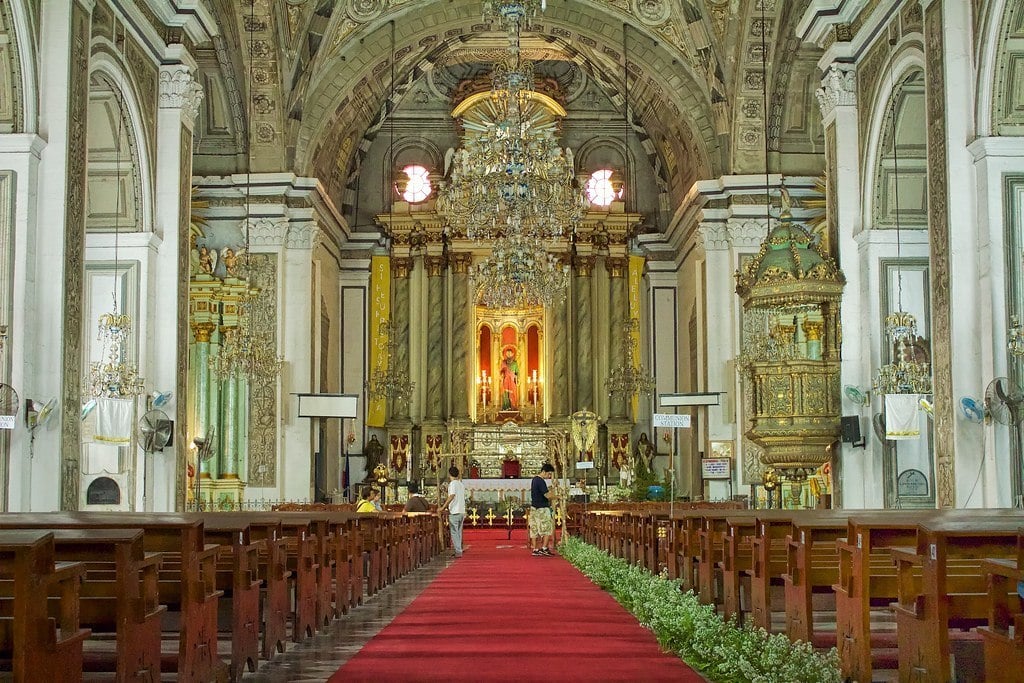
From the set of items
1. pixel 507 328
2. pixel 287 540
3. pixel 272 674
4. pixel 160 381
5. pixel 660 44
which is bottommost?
pixel 272 674

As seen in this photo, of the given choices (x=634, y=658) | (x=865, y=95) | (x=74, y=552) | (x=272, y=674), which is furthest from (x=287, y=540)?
(x=865, y=95)

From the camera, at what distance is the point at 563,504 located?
20891 millimetres

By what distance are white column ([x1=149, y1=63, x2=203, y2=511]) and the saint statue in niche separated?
14.5 metres

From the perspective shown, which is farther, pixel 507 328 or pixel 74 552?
pixel 507 328

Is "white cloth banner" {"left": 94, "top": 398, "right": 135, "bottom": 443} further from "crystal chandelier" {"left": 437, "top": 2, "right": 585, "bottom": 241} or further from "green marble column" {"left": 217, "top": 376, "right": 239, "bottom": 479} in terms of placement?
"green marble column" {"left": 217, "top": 376, "right": 239, "bottom": 479}

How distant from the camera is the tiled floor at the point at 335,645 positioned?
21.9ft

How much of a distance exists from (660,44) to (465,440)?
9.93 meters

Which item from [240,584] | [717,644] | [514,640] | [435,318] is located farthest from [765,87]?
[240,584]

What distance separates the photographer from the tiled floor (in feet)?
21.9

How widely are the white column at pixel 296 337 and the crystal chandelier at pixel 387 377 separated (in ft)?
7.45

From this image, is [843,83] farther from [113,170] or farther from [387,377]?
[387,377]

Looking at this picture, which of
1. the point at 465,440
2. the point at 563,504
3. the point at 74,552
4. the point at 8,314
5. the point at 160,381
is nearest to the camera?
the point at 74,552

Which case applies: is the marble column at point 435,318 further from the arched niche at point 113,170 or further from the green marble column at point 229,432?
the arched niche at point 113,170

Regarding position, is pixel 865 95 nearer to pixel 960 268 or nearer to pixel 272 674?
pixel 960 268
